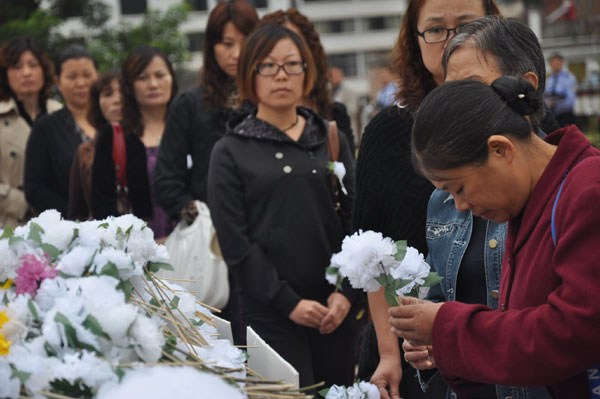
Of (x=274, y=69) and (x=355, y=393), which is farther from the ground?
(x=274, y=69)

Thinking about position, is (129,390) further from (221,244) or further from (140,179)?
(140,179)

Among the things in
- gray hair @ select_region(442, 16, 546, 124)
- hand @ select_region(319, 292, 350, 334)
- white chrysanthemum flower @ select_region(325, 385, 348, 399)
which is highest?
gray hair @ select_region(442, 16, 546, 124)

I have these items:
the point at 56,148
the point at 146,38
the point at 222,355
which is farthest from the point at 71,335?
the point at 146,38

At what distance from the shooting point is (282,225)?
376cm

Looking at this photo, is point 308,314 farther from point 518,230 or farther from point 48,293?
point 48,293

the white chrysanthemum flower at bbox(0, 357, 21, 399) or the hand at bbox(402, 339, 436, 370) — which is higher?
the white chrysanthemum flower at bbox(0, 357, 21, 399)

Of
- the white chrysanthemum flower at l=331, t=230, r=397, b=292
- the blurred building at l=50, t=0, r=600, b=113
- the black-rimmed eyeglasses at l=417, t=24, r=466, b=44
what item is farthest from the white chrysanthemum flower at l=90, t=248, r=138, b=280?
the blurred building at l=50, t=0, r=600, b=113

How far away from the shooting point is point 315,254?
12.4ft

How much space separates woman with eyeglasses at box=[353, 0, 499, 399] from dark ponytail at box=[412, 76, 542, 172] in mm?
890

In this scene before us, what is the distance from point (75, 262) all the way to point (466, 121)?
0.96 metres

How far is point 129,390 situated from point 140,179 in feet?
11.1

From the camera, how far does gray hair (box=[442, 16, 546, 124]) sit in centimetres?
248

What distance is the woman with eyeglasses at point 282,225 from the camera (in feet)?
12.1

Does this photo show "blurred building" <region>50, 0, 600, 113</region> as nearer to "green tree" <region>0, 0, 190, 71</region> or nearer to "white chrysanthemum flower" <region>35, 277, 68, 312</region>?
"green tree" <region>0, 0, 190, 71</region>
